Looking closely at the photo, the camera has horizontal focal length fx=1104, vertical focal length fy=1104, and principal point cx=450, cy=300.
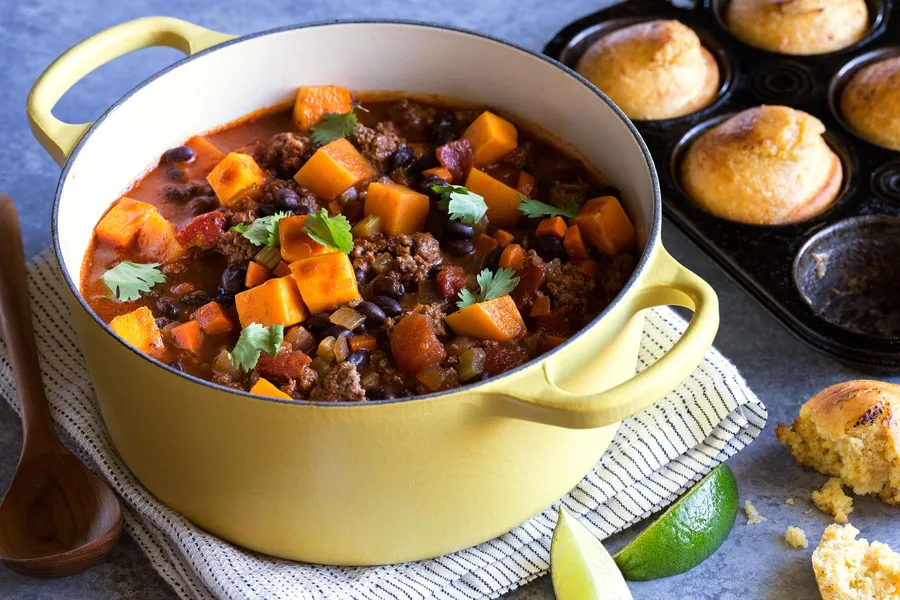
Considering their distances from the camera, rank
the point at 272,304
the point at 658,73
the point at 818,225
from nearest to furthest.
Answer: the point at 272,304, the point at 818,225, the point at 658,73

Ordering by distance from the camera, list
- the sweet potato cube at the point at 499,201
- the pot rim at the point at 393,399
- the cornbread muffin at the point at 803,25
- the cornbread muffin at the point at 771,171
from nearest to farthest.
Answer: the pot rim at the point at 393,399 < the sweet potato cube at the point at 499,201 < the cornbread muffin at the point at 771,171 < the cornbread muffin at the point at 803,25

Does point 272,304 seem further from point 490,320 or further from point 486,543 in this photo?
point 486,543

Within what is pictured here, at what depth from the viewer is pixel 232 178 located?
4.02 m

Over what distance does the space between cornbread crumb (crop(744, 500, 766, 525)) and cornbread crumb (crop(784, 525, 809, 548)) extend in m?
0.11

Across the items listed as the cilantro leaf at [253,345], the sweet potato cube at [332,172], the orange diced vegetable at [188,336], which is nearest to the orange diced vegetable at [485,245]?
the sweet potato cube at [332,172]

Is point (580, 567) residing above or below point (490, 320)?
below

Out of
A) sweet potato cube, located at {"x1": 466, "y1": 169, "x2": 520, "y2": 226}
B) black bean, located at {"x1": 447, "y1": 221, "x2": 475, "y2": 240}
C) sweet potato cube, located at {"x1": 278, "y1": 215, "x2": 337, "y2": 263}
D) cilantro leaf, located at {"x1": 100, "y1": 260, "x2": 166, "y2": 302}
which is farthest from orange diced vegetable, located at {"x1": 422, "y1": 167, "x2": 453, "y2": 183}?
cilantro leaf, located at {"x1": 100, "y1": 260, "x2": 166, "y2": 302}

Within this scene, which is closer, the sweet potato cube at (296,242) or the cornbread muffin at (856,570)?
the cornbread muffin at (856,570)

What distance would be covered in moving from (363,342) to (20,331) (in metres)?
1.43

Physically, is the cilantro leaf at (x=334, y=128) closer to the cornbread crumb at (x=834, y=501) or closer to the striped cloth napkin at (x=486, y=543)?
the striped cloth napkin at (x=486, y=543)

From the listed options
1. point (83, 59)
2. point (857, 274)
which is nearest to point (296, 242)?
point (83, 59)

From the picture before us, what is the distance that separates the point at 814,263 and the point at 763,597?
64.0 inches

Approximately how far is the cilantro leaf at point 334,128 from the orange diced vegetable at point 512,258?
3.04 feet

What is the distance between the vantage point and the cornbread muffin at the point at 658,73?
16.5 feet
